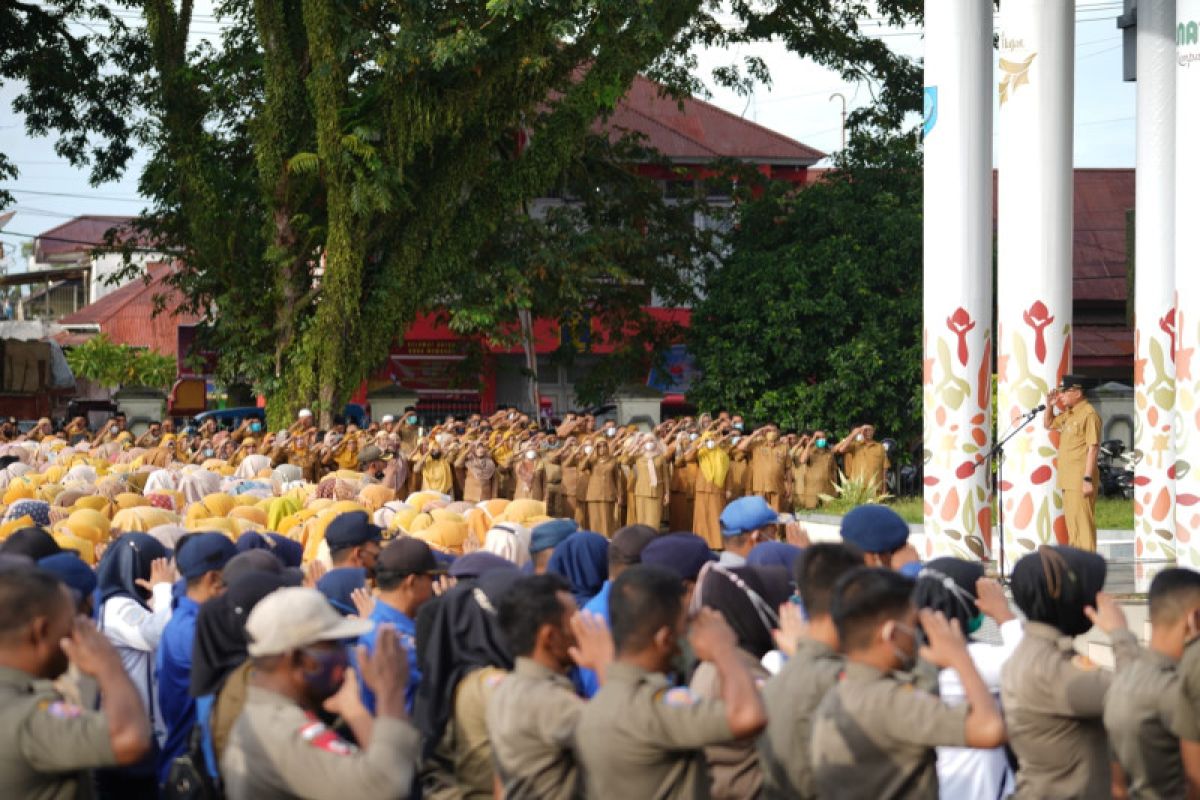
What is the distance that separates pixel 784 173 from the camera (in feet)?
133

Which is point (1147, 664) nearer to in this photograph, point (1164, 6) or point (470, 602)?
point (470, 602)

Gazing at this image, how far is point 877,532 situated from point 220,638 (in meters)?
2.67

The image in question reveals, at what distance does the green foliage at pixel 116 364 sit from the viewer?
54156mm

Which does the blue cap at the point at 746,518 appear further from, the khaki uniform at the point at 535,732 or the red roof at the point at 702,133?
the red roof at the point at 702,133

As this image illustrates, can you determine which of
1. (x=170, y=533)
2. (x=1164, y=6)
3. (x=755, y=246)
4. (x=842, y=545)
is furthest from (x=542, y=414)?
(x=842, y=545)

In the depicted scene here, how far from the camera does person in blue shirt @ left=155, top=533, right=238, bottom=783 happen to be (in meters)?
6.26

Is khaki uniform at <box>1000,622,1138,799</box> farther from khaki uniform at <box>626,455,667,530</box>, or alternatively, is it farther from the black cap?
khaki uniform at <box>626,455,667,530</box>

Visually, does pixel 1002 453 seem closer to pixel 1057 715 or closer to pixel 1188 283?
pixel 1188 283

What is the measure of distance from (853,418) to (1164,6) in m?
14.3

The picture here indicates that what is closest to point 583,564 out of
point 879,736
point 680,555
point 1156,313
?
point 680,555

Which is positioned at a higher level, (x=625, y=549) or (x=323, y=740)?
(x=625, y=549)

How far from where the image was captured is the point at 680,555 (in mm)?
6375

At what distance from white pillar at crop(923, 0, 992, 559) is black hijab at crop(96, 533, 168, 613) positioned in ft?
26.0

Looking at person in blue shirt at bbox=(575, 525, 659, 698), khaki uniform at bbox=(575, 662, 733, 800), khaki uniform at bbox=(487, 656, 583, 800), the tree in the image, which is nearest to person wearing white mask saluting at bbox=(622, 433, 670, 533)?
the tree
